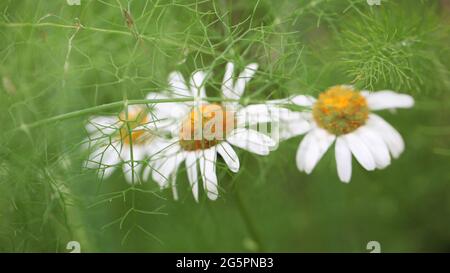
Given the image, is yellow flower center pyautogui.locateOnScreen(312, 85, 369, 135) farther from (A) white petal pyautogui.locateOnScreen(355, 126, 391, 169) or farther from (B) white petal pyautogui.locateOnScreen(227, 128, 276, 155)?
(B) white petal pyautogui.locateOnScreen(227, 128, 276, 155)

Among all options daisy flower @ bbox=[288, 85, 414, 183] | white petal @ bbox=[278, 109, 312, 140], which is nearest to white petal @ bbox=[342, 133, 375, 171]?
daisy flower @ bbox=[288, 85, 414, 183]

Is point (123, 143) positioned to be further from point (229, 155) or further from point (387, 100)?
point (387, 100)

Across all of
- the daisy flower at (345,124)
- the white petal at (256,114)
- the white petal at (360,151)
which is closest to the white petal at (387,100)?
the daisy flower at (345,124)

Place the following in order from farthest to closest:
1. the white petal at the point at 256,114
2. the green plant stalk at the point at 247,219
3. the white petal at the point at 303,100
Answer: the green plant stalk at the point at 247,219 → the white petal at the point at 303,100 → the white petal at the point at 256,114

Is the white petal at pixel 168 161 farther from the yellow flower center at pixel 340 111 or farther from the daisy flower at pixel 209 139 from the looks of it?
→ the yellow flower center at pixel 340 111

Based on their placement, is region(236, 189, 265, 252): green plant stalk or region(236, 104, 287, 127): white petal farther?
region(236, 189, 265, 252): green plant stalk

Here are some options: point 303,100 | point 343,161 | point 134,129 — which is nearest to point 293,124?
point 303,100
